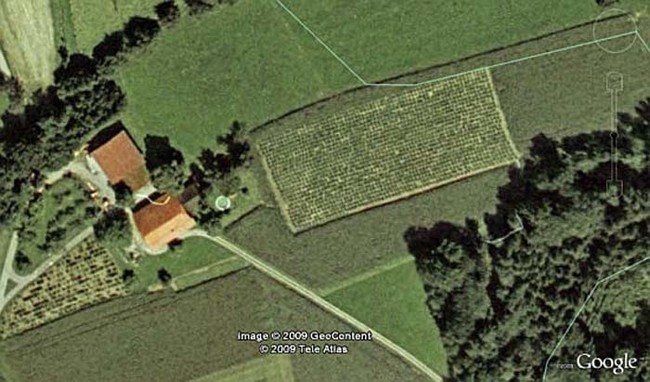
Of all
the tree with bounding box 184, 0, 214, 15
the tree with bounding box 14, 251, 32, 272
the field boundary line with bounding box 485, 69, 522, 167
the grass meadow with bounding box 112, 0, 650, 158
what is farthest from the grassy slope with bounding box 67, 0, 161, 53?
the field boundary line with bounding box 485, 69, 522, 167

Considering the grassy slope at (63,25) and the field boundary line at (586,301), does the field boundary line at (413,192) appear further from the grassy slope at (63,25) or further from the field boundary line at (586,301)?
the grassy slope at (63,25)

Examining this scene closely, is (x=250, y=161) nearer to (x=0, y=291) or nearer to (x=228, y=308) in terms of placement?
(x=228, y=308)

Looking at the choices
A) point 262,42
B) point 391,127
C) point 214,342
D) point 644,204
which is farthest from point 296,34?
point 644,204

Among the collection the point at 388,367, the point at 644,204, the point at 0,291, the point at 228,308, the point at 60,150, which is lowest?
the point at 388,367

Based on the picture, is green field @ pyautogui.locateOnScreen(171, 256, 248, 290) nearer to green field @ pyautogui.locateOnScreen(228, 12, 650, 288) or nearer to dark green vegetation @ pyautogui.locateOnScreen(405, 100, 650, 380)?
green field @ pyautogui.locateOnScreen(228, 12, 650, 288)

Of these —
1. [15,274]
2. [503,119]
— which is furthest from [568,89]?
[15,274]

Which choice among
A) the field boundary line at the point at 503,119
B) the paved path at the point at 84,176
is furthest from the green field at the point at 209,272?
the field boundary line at the point at 503,119

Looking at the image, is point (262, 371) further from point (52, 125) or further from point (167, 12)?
point (167, 12)
